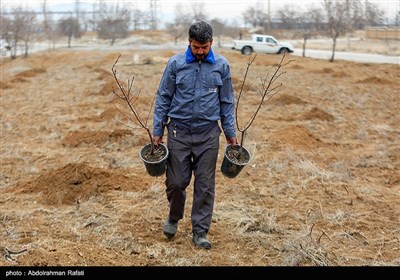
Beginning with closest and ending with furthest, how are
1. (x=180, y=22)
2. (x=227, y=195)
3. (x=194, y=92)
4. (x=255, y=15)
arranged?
(x=194, y=92)
(x=227, y=195)
(x=180, y=22)
(x=255, y=15)

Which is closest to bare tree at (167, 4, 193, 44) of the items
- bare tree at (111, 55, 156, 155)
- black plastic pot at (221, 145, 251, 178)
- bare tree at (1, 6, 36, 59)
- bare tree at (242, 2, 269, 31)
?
bare tree at (242, 2, 269, 31)

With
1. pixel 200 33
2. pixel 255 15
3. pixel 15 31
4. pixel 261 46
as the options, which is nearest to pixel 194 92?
pixel 200 33

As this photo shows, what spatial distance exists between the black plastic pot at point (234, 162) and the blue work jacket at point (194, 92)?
13.2 inches

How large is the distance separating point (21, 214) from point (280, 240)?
93.4 inches

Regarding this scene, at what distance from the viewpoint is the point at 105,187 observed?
532 centimetres

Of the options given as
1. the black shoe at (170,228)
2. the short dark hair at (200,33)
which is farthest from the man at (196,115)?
the black shoe at (170,228)

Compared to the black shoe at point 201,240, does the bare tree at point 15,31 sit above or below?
below

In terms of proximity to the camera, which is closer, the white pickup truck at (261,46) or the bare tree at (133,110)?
the bare tree at (133,110)

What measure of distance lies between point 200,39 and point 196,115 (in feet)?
1.77

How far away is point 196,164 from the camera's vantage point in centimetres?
369

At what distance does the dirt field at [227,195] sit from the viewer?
3658mm

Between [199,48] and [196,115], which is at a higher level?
[199,48]

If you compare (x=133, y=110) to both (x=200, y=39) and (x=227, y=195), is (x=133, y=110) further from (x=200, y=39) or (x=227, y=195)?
(x=227, y=195)

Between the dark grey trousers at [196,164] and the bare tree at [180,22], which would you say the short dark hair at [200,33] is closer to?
the dark grey trousers at [196,164]
